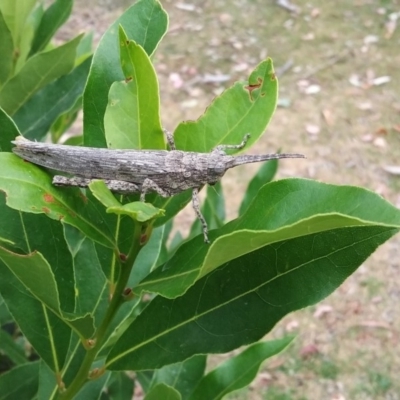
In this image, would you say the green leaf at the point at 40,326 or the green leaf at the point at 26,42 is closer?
the green leaf at the point at 40,326

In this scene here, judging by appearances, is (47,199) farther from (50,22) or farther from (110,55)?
(50,22)

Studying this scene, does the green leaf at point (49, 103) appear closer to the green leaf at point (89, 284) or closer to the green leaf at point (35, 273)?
the green leaf at point (89, 284)

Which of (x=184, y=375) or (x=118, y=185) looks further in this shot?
(x=184, y=375)

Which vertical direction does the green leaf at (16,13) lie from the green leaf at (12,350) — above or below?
above

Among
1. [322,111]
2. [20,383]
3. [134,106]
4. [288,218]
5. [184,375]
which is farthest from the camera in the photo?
[322,111]

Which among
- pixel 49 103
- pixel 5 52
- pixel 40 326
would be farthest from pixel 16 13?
pixel 40 326

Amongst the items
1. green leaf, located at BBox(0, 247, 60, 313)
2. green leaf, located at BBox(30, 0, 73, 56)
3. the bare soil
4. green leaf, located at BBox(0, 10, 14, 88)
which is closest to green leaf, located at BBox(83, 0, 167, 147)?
green leaf, located at BBox(0, 247, 60, 313)

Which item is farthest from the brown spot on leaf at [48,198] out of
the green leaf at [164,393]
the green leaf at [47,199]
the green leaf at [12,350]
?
the green leaf at [12,350]
